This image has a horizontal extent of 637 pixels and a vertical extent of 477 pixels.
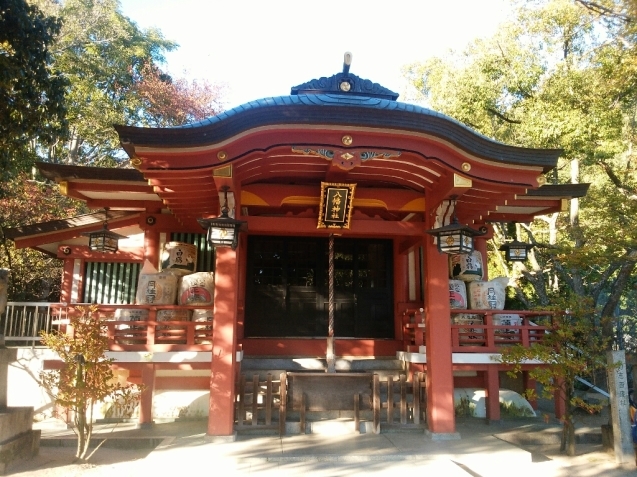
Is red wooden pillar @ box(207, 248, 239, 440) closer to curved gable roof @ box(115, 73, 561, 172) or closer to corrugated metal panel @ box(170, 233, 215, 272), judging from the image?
curved gable roof @ box(115, 73, 561, 172)

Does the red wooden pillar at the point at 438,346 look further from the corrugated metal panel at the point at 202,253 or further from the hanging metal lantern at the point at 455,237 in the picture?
the corrugated metal panel at the point at 202,253

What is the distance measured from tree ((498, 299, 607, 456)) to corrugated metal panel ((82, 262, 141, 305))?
8.34m

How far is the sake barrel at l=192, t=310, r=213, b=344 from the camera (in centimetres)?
882

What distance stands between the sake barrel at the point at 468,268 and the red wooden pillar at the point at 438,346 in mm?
2269

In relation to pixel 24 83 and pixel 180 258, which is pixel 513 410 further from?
pixel 24 83

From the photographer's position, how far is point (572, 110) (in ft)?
42.4

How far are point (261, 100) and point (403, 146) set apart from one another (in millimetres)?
2089

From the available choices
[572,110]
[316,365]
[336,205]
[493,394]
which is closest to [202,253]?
[316,365]

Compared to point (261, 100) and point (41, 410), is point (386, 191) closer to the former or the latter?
point (261, 100)

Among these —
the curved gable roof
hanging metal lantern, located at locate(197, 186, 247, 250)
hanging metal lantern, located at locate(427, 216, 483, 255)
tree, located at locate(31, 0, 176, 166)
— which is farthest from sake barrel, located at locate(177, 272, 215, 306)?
tree, located at locate(31, 0, 176, 166)

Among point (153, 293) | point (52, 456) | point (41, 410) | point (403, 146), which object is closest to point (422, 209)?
point (403, 146)

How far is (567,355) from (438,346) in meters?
1.86

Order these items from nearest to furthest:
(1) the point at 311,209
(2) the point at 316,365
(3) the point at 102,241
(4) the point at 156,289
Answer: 1. (3) the point at 102,241
2. (1) the point at 311,209
3. (4) the point at 156,289
4. (2) the point at 316,365

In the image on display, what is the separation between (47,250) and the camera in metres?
11.7
